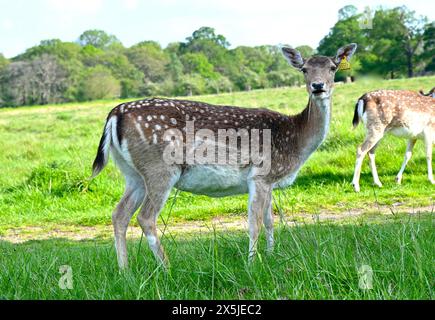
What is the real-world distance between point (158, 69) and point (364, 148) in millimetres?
54859

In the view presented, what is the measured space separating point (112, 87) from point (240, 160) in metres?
55.0

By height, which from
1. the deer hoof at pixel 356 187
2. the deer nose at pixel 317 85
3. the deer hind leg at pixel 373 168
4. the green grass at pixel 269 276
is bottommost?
the deer hoof at pixel 356 187

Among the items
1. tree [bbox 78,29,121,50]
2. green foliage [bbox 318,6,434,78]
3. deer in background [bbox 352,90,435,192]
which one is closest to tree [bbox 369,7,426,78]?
green foliage [bbox 318,6,434,78]

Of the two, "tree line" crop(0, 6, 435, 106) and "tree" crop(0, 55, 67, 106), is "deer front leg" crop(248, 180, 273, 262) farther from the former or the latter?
"tree" crop(0, 55, 67, 106)

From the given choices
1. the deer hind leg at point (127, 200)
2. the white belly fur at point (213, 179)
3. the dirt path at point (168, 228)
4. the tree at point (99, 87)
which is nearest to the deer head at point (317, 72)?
the white belly fur at point (213, 179)

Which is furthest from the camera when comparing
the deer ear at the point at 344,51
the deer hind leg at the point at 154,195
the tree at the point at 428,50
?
the tree at the point at 428,50

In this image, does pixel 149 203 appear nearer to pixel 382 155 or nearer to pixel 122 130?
pixel 122 130

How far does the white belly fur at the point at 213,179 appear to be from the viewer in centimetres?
581

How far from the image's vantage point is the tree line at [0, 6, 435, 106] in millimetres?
43872

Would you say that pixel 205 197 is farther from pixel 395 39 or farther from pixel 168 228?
pixel 395 39

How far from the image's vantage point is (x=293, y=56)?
21.3 ft

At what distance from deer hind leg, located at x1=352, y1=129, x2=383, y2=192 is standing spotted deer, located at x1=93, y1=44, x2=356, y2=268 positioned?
4.66m

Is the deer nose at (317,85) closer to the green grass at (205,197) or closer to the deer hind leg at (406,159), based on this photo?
the green grass at (205,197)

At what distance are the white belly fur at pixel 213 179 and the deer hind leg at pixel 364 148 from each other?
17.0 ft
